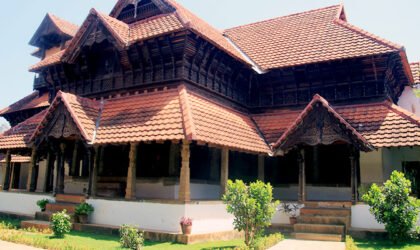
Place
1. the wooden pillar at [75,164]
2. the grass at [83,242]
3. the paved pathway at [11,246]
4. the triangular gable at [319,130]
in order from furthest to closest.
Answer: the wooden pillar at [75,164] < the triangular gable at [319,130] < the grass at [83,242] < the paved pathway at [11,246]

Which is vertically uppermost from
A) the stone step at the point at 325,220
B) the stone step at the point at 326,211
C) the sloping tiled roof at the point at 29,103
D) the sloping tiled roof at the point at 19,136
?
the sloping tiled roof at the point at 29,103

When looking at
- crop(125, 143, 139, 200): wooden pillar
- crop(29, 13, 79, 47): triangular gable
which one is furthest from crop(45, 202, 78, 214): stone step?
crop(29, 13, 79, 47): triangular gable

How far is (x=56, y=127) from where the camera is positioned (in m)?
14.3

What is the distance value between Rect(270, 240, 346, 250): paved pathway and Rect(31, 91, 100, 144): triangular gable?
23.2 feet

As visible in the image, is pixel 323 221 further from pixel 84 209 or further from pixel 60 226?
pixel 60 226

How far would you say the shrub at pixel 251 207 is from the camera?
33.1 feet

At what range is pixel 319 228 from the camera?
12.2 m

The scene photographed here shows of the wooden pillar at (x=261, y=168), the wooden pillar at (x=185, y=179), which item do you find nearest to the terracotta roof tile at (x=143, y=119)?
the wooden pillar at (x=185, y=179)

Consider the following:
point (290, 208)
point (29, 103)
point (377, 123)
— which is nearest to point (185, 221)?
point (290, 208)

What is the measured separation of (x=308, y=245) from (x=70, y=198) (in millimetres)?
8614

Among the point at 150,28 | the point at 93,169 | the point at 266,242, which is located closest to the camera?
the point at 266,242

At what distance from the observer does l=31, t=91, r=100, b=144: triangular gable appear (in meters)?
13.6

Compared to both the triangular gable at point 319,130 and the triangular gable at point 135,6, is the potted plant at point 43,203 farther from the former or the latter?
Result: the triangular gable at point 319,130

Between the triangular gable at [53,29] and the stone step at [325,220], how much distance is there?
19.2 meters
